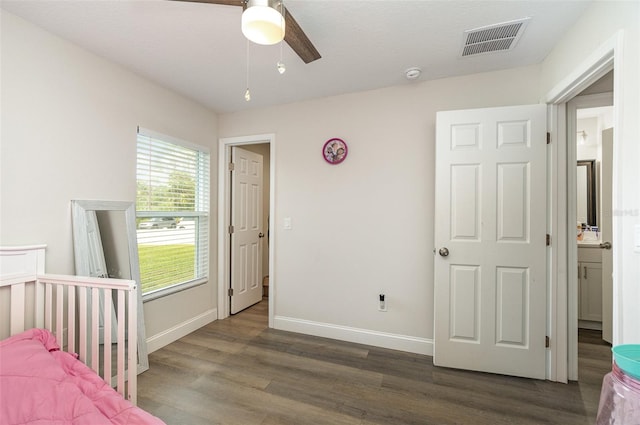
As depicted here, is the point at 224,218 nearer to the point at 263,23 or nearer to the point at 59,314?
the point at 59,314

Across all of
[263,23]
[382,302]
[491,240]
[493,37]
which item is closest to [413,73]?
[493,37]

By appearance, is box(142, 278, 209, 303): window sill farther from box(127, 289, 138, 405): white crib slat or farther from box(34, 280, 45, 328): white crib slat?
box(127, 289, 138, 405): white crib slat

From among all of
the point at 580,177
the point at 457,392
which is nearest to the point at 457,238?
the point at 457,392

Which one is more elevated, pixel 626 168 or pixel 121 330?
pixel 626 168

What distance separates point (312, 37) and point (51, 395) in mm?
2275

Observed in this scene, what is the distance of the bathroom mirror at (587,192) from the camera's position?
326 centimetres

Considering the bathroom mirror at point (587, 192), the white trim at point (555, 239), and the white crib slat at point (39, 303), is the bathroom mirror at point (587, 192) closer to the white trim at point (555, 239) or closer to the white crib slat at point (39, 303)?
the white trim at point (555, 239)

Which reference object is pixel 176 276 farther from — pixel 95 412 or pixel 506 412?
pixel 506 412

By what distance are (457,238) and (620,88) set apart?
1262 millimetres

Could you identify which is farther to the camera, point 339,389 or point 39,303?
point 339,389

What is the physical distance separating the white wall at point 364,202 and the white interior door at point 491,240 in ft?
0.77

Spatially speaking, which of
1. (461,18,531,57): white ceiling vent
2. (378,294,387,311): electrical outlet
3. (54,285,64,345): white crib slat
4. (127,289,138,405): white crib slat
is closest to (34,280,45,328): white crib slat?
(54,285,64,345): white crib slat

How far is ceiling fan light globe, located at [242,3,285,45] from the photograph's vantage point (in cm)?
→ 103

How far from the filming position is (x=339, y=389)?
194cm
